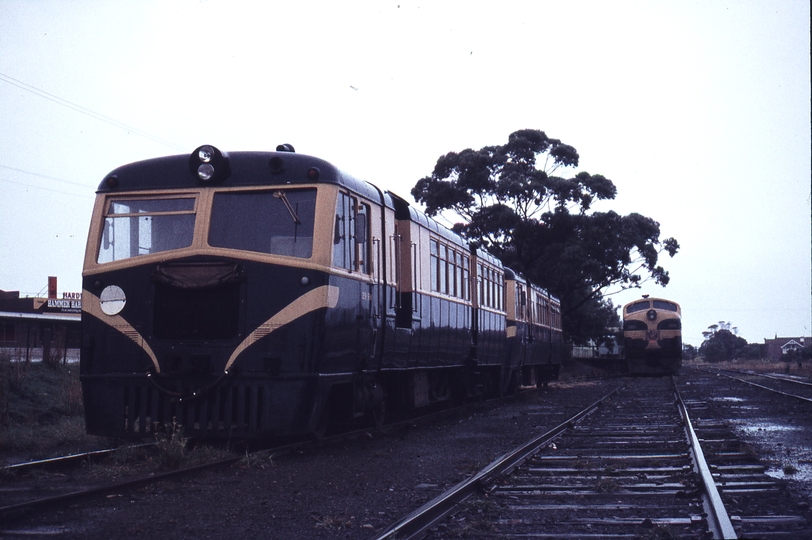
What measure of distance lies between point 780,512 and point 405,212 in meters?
7.36

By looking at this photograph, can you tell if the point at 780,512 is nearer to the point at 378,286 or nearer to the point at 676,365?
the point at 378,286

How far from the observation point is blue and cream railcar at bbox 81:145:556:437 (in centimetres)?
873

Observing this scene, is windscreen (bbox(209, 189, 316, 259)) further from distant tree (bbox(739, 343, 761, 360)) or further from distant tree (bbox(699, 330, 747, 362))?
distant tree (bbox(739, 343, 761, 360))

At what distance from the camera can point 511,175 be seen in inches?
1511

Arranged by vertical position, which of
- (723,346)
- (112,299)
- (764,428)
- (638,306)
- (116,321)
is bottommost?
(764,428)

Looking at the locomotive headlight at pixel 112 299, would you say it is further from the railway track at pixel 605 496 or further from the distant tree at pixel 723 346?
the distant tree at pixel 723 346

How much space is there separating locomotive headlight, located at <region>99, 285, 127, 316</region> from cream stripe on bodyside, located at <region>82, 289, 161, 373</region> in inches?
1.7

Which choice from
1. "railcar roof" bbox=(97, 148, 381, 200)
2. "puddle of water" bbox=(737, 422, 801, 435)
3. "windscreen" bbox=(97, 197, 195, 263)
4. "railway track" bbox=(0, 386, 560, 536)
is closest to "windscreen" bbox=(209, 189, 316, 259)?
"railcar roof" bbox=(97, 148, 381, 200)

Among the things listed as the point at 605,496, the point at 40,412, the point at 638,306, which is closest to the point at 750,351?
the point at 638,306

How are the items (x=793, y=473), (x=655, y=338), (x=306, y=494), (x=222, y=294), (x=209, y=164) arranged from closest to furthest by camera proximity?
1. (x=306, y=494)
2. (x=793, y=473)
3. (x=222, y=294)
4. (x=209, y=164)
5. (x=655, y=338)

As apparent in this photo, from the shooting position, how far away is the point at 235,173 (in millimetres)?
9352

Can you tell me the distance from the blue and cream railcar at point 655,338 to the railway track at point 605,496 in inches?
1108

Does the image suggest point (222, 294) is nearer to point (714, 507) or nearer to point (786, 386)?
point (714, 507)

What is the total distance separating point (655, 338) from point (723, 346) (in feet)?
314
